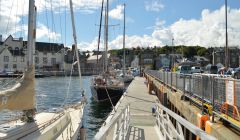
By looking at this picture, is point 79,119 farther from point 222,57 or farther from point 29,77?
point 222,57

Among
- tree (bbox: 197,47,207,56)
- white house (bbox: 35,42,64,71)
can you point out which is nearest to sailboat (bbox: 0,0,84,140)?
white house (bbox: 35,42,64,71)

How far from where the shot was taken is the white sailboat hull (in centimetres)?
848

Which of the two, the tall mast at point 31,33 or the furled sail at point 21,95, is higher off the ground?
the tall mast at point 31,33

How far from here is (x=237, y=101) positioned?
783cm

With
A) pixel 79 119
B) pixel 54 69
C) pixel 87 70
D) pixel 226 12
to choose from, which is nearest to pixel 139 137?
pixel 79 119

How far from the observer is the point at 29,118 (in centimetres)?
1012

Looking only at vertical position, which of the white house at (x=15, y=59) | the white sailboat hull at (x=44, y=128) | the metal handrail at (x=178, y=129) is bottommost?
the white sailboat hull at (x=44, y=128)

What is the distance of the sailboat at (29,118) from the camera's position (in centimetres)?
870

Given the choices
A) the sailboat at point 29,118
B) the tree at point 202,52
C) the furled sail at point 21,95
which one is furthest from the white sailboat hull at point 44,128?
the tree at point 202,52

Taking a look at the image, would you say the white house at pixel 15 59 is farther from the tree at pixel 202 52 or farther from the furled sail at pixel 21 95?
the tree at pixel 202 52

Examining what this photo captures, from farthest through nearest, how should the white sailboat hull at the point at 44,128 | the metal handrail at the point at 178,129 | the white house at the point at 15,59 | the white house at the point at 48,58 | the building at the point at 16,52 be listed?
1. the white house at the point at 48,58
2. the white house at the point at 15,59
3. the building at the point at 16,52
4. the white sailboat hull at the point at 44,128
5. the metal handrail at the point at 178,129

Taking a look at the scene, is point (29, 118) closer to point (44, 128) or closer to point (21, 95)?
point (44, 128)

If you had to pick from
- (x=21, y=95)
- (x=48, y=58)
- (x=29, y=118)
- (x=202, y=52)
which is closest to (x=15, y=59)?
(x=48, y=58)

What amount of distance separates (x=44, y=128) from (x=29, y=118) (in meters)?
0.88
